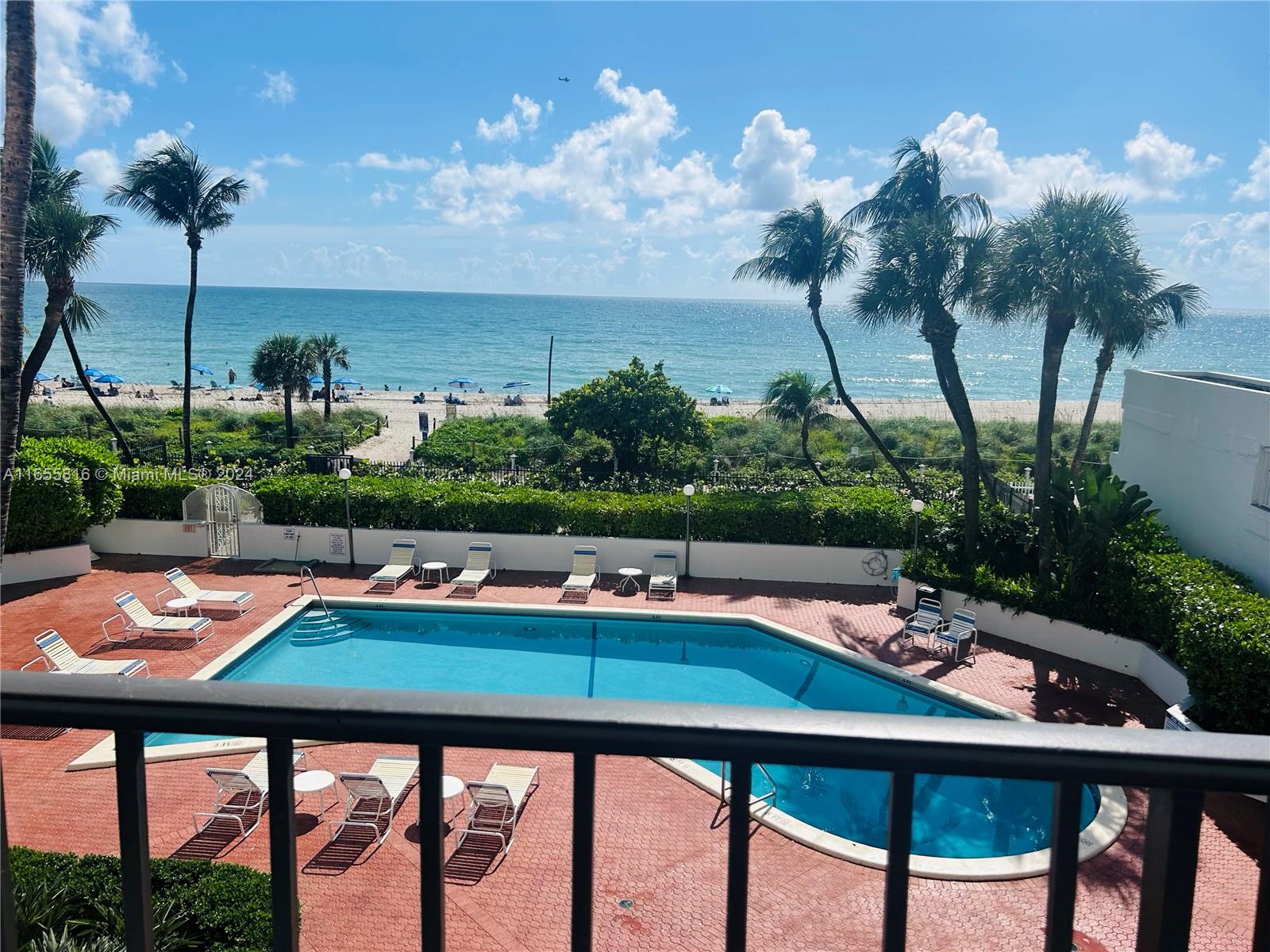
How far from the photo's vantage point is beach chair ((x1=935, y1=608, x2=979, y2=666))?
15.3 metres

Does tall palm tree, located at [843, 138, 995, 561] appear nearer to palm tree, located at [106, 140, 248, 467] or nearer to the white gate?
the white gate

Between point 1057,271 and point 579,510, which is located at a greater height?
point 1057,271

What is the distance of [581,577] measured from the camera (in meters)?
18.9

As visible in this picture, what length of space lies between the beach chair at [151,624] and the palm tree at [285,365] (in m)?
18.7

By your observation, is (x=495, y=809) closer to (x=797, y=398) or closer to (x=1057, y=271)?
(x=1057, y=271)

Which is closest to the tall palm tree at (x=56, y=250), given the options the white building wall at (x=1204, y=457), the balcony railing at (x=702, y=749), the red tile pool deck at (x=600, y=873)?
the red tile pool deck at (x=600, y=873)

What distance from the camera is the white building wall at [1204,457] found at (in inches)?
554

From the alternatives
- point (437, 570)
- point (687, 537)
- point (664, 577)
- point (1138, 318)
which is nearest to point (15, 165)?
point (664, 577)

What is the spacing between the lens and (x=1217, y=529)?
15203 millimetres

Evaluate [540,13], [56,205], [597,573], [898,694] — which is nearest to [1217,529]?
[898,694]

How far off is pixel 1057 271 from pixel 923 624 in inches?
286

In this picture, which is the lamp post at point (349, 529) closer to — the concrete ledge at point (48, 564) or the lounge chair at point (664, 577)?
the concrete ledge at point (48, 564)

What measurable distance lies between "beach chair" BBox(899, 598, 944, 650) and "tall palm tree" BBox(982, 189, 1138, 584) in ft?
6.65

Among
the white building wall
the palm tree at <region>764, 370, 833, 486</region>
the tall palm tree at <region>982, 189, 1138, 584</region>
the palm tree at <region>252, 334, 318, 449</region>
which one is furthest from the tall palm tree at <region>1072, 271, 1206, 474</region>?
the palm tree at <region>252, 334, 318, 449</region>
